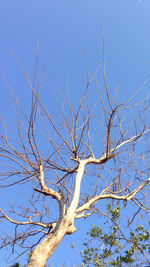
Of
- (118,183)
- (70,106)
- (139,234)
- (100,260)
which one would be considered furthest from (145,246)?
(70,106)

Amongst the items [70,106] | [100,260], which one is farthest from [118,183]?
[100,260]

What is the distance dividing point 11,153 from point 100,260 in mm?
3947

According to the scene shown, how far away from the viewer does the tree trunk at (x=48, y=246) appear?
5.03ft

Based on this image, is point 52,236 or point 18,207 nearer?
point 52,236

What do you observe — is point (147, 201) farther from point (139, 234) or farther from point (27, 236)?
point (27, 236)

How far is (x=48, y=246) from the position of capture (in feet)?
5.41

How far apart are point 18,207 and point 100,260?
297cm

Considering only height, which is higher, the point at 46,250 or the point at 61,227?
the point at 61,227

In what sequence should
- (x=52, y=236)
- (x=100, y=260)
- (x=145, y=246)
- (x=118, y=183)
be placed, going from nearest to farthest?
(x=52, y=236)
(x=118, y=183)
(x=145, y=246)
(x=100, y=260)

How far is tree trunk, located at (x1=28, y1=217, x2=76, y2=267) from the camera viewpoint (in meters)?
1.53

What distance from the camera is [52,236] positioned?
5.75 ft

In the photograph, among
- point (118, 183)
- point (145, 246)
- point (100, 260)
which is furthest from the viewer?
point (100, 260)

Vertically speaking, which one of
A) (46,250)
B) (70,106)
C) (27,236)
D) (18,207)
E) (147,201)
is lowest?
(46,250)

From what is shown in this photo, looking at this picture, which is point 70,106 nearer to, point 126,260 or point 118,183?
point 118,183
